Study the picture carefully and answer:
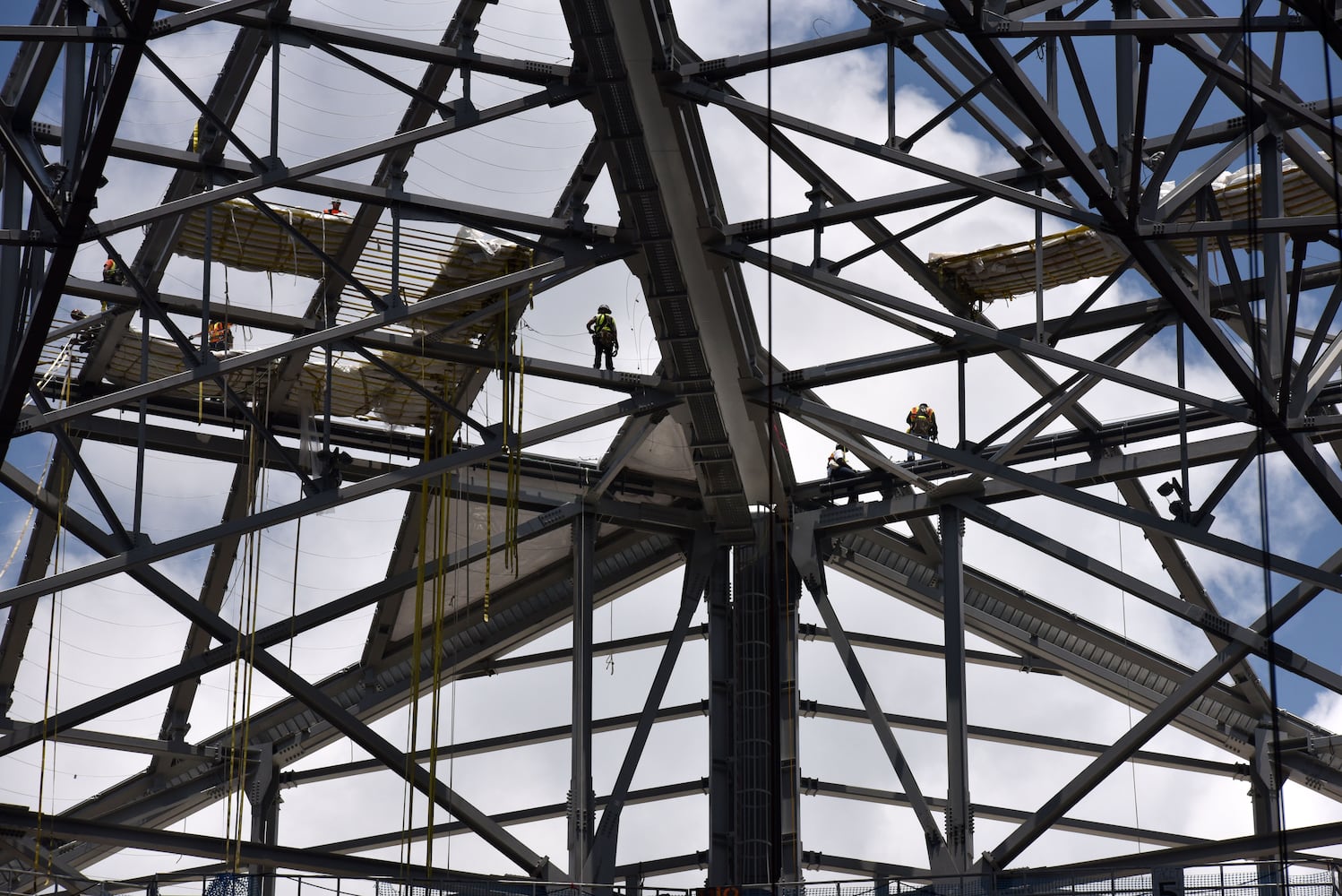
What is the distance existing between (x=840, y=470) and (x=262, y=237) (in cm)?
1042

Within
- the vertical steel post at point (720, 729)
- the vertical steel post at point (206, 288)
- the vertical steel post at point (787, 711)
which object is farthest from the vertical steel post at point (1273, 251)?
the vertical steel post at point (206, 288)

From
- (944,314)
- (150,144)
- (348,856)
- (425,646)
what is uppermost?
(150,144)

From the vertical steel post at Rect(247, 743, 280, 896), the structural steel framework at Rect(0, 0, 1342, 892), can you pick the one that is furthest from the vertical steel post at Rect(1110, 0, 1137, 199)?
the vertical steel post at Rect(247, 743, 280, 896)

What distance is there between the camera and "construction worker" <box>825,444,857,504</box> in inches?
1348

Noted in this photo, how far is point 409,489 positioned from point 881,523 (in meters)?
7.86

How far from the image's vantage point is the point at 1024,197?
26594 mm

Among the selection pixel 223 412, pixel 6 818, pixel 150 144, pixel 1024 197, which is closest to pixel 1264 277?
pixel 1024 197

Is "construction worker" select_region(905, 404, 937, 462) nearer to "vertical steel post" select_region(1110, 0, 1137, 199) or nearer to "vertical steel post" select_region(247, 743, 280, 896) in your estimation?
"vertical steel post" select_region(1110, 0, 1137, 199)

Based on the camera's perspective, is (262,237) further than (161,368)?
No

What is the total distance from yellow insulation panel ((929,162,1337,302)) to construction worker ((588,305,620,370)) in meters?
5.27

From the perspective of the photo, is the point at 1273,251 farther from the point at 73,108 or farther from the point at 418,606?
the point at 73,108

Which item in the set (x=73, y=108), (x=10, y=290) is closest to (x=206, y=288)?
(x=10, y=290)

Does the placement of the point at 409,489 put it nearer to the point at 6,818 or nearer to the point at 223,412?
the point at 223,412

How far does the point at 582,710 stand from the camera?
33062 millimetres
